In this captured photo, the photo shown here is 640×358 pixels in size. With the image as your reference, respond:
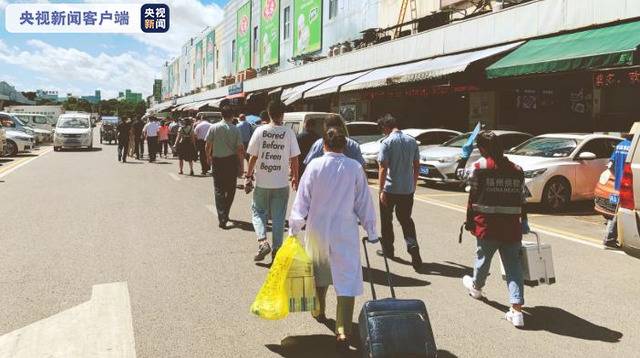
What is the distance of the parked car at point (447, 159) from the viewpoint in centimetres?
1498

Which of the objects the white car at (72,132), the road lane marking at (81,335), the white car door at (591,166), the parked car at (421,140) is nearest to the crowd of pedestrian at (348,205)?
the road lane marking at (81,335)

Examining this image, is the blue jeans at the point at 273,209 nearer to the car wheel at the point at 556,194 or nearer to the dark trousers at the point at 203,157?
the car wheel at the point at 556,194

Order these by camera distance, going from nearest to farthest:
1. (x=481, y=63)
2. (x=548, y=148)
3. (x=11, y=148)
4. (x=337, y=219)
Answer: (x=337, y=219), (x=548, y=148), (x=481, y=63), (x=11, y=148)

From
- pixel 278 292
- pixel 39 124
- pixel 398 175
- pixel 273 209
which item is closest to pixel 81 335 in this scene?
pixel 278 292

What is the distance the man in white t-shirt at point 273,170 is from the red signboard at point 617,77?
32.6 feet

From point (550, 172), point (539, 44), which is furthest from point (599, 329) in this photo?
point (539, 44)

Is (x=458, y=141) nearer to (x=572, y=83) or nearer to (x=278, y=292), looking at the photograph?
(x=572, y=83)

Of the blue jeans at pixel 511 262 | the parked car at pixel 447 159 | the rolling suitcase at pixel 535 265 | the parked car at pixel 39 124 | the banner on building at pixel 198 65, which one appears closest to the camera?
the blue jeans at pixel 511 262

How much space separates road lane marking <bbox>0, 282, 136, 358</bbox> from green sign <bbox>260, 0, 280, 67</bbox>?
4243 cm

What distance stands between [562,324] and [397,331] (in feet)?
6.58

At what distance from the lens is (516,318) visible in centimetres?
496

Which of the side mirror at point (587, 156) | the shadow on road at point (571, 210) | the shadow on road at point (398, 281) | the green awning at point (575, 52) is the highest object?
the green awning at point (575, 52)

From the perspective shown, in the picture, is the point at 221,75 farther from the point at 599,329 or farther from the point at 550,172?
the point at 599,329

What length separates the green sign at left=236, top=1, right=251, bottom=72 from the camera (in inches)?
2199
